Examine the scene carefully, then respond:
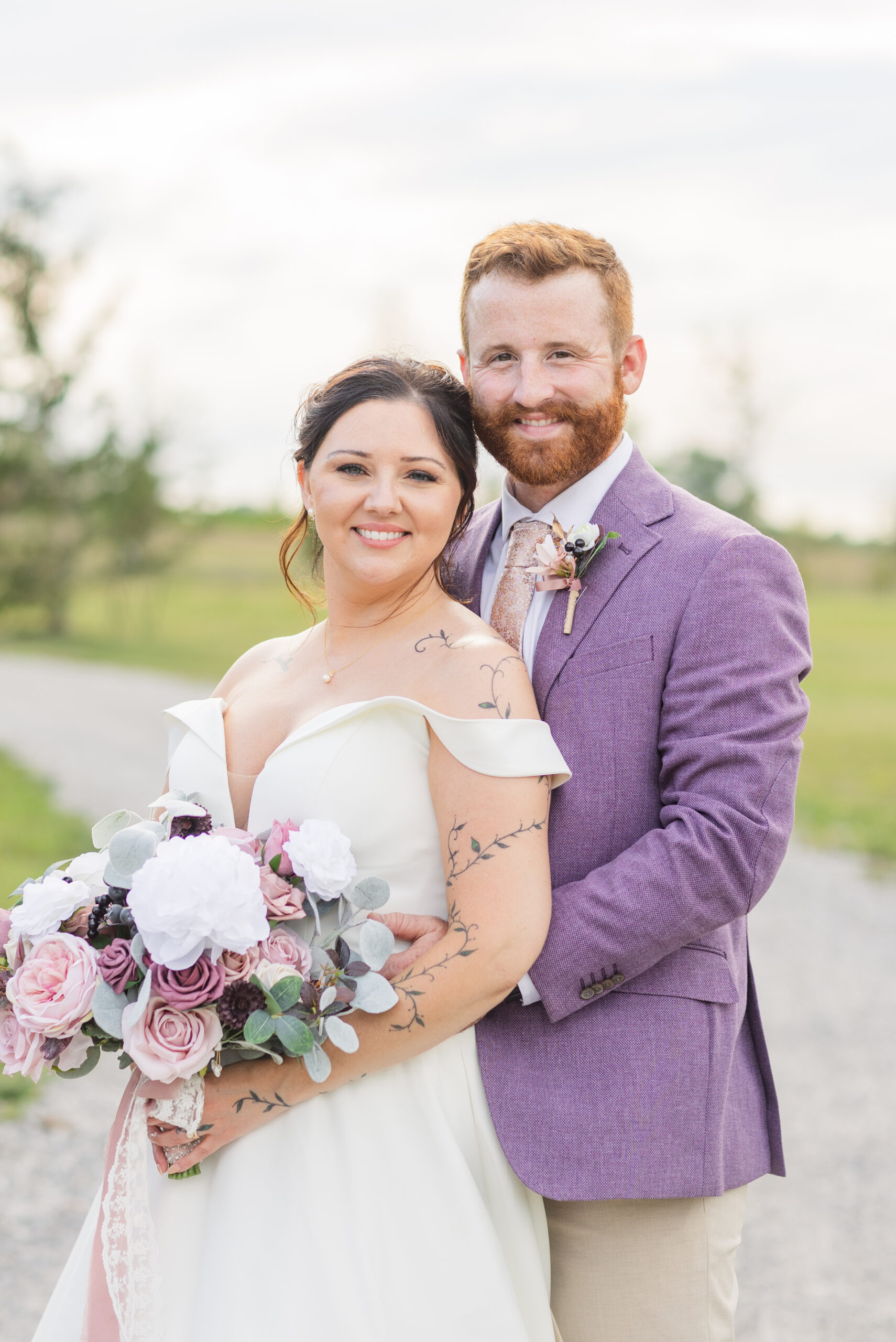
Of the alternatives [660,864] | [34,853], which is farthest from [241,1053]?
[34,853]

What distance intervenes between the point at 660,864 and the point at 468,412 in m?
1.14

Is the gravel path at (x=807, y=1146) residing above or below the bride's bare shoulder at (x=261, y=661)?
below

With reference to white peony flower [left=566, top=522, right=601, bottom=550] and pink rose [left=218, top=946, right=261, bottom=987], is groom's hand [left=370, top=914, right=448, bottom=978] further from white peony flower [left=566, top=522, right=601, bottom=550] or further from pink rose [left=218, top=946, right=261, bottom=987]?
white peony flower [left=566, top=522, right=601, bottom=550]

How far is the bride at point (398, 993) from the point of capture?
2348 mm

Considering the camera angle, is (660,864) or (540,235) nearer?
(660,864)

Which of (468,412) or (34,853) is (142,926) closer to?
(468,412)

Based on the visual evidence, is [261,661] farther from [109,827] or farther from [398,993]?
[398,993]

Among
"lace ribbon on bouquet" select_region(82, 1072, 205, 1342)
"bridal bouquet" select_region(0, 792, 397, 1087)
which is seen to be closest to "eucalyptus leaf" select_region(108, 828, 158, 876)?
"bridal bouquet" select_region(0, 792, 397, 1087)

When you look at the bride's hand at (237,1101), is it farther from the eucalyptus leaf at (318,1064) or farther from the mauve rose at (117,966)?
the mauve rose at (117,966)

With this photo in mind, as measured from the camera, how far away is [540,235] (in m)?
2.73

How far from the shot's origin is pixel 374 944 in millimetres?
2211

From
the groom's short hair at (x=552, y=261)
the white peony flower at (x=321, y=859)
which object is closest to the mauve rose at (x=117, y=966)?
the white peony flower at (x=321, y=859)

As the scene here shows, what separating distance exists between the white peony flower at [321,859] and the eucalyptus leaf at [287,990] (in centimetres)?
18

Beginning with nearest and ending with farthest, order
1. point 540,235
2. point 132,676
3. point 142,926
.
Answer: point 142,926 → point 540,235 → point 132,676
